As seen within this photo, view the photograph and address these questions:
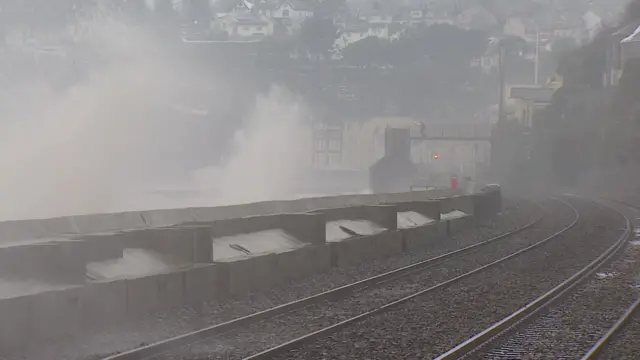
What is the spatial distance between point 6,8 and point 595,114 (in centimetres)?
3953

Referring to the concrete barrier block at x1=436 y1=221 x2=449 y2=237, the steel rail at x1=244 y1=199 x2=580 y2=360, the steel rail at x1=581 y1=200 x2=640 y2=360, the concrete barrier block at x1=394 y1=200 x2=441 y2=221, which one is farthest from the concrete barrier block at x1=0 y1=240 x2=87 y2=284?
the concrete barrier block at x1=394 y1=200 x2=441 y2=221

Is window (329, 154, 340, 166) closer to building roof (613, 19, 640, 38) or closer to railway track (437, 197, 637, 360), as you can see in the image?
building roof (613, 19, 640, 38)

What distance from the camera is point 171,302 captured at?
541 inches

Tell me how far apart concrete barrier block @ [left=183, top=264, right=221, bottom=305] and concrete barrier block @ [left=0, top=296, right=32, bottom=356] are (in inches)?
132

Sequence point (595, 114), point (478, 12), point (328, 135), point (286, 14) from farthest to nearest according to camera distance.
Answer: point (478, 12) < point (286, 14) < point (328, 135) < point (595, 114)

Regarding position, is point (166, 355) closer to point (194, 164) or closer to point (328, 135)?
point (194, 164)

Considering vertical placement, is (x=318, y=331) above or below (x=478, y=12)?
below

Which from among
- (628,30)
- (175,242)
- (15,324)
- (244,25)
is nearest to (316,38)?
(244,25)

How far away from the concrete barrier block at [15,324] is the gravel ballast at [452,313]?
2.76 metres

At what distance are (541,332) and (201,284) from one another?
4.76 metres

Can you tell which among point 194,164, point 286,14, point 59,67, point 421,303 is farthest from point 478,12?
point 421,303

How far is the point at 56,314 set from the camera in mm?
11352

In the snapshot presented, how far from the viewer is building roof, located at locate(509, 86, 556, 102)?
8694 cm

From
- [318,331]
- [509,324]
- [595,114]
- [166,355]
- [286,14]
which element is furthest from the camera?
[286,14]
